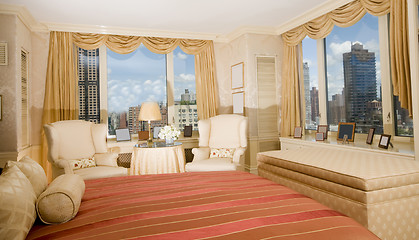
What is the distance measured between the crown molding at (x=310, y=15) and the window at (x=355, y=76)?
397 mm

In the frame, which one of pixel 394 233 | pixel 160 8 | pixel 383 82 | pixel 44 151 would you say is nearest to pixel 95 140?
pixel 44 151

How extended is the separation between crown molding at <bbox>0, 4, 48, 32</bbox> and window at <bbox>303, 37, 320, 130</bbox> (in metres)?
4.40

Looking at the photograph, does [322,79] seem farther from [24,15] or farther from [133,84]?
[24,15]

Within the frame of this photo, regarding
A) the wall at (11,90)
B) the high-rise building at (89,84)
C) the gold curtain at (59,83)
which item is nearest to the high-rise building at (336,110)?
the high-rise building at (89,84)

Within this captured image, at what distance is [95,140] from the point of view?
3.95 m

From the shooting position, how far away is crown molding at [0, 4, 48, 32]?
147 inches

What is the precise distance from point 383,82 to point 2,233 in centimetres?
398

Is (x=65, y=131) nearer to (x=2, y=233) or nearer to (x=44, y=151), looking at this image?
(x=44, y=151)

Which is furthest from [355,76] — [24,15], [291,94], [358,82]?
[24,15]

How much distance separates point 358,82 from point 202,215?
11.3 feet

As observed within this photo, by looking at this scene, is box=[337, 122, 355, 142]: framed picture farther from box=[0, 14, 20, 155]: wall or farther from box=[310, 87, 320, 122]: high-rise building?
box=[0, 14, 20, 155]: wall

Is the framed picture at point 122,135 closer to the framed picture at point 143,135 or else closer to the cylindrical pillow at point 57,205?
the framed picture at point 143,135

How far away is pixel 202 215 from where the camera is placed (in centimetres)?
144

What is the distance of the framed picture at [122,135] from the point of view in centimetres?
494
